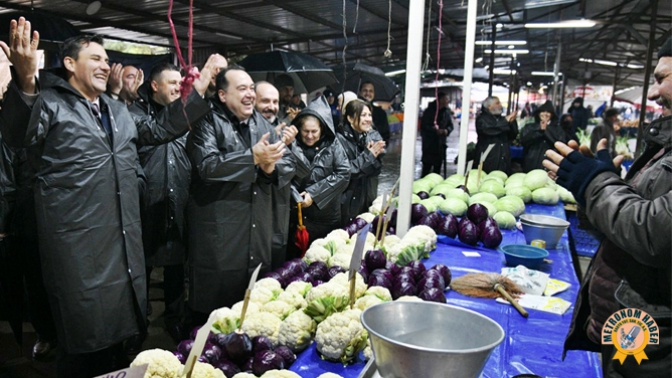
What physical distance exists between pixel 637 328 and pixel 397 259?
1.50 meters

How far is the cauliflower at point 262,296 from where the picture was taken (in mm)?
2160

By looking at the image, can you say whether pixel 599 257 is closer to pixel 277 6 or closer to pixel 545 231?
pixel 545 231

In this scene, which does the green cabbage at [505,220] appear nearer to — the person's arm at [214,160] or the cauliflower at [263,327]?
the person's arm at [214,160]

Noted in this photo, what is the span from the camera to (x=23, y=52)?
6.77ft

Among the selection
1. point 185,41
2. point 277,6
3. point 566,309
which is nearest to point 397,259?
point 566,309

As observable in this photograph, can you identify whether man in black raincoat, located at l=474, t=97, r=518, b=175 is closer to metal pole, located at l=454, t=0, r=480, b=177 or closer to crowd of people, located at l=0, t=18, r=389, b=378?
metal pole, located at l=454, t=0, r=480, b=177

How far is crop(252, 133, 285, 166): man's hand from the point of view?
276 centimetres

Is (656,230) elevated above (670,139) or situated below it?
below

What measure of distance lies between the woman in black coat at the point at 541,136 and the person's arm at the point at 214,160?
19.6 ft

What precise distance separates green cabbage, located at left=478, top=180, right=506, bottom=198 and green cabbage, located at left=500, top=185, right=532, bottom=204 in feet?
0.30

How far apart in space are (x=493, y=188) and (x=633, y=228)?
329 centimetres

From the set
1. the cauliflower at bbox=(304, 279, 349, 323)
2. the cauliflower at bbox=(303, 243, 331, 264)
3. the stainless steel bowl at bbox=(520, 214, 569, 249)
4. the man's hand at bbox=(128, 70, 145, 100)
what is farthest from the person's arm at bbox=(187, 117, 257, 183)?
the stainless steel bowl at bbox=(520, 214, 569, 249)

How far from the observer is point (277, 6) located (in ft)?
26.9

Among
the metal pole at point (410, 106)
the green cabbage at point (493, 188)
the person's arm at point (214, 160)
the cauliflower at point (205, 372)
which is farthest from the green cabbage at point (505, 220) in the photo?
the cauliflower at point (205, 372)
